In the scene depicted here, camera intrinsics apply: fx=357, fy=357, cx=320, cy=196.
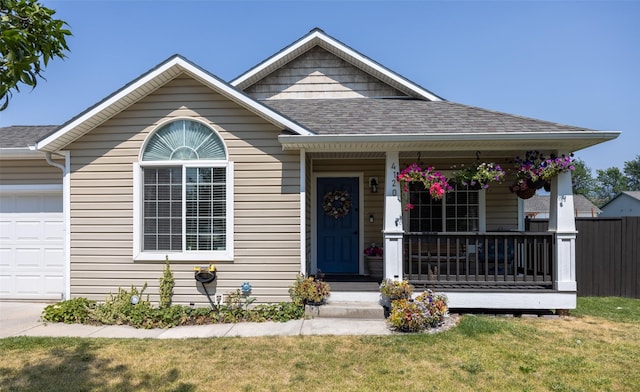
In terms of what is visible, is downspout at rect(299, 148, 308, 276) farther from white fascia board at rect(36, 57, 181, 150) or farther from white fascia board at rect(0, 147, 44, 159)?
white fascia board at rect(0, 147, 44, 159)

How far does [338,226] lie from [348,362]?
3.94 metres

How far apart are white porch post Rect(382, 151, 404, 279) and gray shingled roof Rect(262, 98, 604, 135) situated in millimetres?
642

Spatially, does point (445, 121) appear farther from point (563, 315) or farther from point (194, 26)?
point (194, 26)

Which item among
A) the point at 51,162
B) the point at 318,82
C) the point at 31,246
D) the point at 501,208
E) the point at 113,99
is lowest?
the point at 31,246

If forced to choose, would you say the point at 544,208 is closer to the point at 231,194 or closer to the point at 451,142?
the point at 451,142

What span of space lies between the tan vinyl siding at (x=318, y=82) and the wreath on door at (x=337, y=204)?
261cm

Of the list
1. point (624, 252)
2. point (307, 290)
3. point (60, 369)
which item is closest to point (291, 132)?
point (307, 290)

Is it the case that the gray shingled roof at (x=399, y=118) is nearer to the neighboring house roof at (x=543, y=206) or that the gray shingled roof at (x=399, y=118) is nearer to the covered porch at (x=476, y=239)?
the covered porch at (x=476, y=239)

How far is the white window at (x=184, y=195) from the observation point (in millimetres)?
6164

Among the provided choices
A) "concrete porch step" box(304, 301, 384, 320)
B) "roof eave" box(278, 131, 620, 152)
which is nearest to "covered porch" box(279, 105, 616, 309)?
"roof eave" box(278, 131, 620, 152)

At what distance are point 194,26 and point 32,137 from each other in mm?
4416

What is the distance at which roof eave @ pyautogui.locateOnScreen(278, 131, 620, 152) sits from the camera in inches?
220

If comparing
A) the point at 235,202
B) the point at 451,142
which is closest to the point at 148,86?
the point at 235,202

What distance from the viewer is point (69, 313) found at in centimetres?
588
